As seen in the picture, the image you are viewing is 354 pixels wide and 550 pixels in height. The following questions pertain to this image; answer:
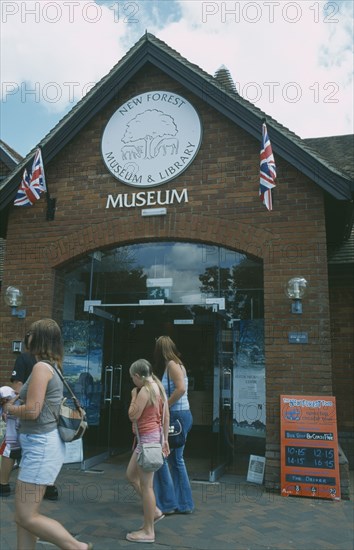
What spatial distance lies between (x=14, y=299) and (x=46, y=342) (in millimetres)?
4375

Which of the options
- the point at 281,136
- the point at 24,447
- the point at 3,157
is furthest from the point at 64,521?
the point at 3,157

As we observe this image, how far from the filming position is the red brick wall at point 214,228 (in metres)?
6.43

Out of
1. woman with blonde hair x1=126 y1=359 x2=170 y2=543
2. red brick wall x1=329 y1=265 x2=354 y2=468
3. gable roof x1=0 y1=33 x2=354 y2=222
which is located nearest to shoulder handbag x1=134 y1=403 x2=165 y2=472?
woman with blonde hair x1=126 y1=359 x2=170 y2=543

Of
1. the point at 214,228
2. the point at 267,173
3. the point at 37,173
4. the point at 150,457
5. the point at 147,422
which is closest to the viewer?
the point at 150,457

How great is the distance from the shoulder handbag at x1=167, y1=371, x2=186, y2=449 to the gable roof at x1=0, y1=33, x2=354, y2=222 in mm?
3678

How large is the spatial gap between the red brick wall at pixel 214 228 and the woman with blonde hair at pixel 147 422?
2.31m

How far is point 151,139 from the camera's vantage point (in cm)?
765

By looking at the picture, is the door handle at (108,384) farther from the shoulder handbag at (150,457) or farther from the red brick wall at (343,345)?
the red brick wall at (343,345)

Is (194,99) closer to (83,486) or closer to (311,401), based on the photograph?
(311,401)

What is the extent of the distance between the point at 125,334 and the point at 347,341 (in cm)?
387

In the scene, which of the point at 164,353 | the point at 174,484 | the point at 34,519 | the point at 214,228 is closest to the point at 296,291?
the point at 214,228

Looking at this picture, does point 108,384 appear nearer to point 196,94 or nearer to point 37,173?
point 37,173

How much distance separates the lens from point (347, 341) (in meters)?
8.47

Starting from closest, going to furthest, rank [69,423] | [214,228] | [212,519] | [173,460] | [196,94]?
[69,423] < [212,519] < [173,460] < [214,228] < [196,94]
